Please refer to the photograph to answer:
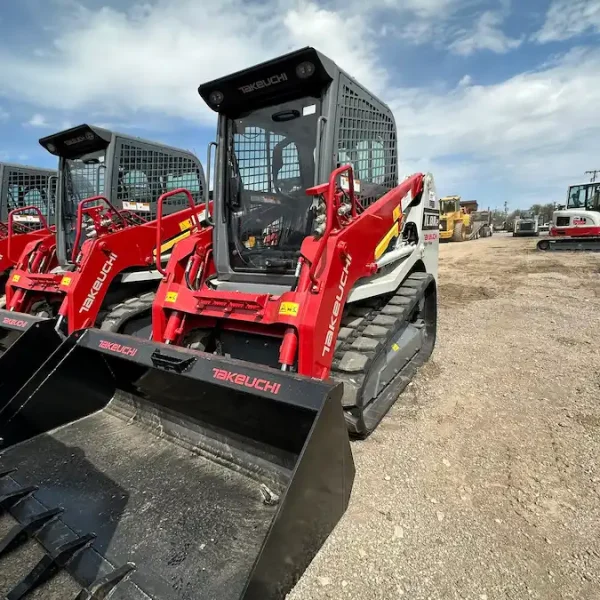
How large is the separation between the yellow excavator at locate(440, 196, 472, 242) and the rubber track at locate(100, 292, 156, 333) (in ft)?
69.7

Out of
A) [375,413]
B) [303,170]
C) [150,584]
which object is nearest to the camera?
[150,584]

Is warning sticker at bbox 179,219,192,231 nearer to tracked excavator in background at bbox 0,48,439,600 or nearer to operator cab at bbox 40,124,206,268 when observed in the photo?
operator cab at bbox 40,124,206,268

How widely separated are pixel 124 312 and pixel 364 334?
294 cm

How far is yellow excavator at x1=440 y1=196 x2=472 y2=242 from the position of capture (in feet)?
79.7

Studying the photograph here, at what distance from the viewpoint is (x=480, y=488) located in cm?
254

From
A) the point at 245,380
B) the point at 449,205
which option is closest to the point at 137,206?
the point at 245,380

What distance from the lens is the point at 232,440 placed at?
258cm

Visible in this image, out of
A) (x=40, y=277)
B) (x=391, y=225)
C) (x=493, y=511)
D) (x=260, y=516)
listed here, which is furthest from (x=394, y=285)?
(x=40, y=277)

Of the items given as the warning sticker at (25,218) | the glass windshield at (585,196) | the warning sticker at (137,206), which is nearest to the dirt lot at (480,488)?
the warning sticker at (137,206)

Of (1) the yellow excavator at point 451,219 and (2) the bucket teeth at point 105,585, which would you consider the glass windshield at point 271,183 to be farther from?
(1) the yellow excavator at point 451,219

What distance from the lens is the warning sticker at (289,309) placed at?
2690 mm

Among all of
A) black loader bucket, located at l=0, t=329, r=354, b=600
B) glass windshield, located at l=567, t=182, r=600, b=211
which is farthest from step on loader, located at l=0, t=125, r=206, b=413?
glass windshield, located at l=567, t=182, r=600, b=211

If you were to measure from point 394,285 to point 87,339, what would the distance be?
2316 millimetres

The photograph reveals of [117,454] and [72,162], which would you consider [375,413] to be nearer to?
[117,454]
